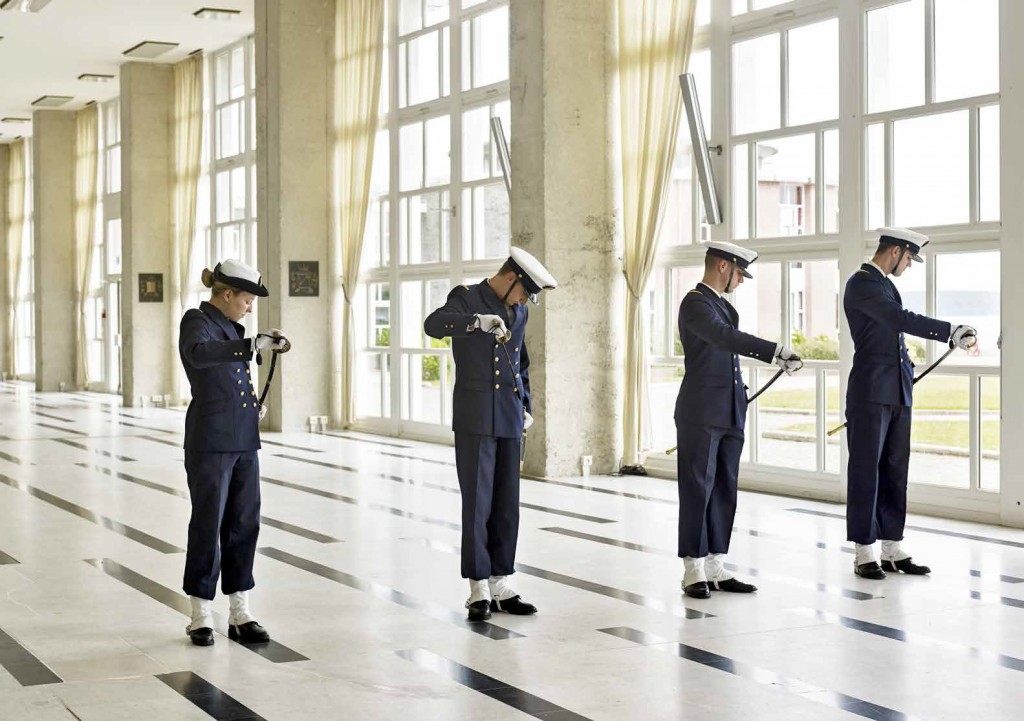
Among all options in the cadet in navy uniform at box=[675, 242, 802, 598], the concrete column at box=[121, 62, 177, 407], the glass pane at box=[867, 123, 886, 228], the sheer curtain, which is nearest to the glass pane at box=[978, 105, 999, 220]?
the glass pane at box=[867, 123, 886, 228]

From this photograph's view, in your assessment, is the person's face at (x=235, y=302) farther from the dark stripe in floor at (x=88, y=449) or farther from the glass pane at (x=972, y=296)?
the dark stripe in floor at (x=88, y=449)

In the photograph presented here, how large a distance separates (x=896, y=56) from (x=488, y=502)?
17.0ft

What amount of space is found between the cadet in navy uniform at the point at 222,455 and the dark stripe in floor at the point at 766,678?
4.90ft

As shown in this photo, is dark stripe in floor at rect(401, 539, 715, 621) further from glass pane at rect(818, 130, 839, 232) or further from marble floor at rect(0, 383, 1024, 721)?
glass pane at rect(818, 130, 839, 232)

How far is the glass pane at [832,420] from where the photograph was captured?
9797 millimetres

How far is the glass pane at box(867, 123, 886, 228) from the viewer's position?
9.35 meters

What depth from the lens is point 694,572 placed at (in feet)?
20.4

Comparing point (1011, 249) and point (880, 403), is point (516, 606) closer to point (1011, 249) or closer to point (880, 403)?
point (880, 403)

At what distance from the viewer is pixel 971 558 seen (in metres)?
7.21

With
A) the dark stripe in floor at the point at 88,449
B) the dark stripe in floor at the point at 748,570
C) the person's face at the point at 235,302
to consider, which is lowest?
the dark stripe in floor at the point at 748,570

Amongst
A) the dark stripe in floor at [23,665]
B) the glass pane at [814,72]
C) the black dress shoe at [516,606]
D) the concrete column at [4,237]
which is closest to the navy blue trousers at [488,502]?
the black dress shoe at [516,606]

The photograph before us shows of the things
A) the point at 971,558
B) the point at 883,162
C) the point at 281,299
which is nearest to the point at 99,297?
the point at 281,299

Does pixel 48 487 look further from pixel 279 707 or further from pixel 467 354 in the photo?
pixel 279 707

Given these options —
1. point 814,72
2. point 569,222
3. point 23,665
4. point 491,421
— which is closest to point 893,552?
point 491,421
